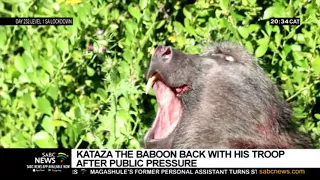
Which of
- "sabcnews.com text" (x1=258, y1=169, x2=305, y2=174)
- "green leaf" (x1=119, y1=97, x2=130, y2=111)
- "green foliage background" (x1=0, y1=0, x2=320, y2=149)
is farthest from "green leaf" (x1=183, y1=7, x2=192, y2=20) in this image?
"sabcnews.com text" (x1=258, y1=169, x2=305, y2=174)

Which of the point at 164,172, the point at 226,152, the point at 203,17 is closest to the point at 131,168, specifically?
the point at 164,172

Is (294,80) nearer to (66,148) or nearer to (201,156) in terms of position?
(201,156)

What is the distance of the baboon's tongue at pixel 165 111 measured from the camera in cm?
341

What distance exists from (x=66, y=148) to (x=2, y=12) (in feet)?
1.93

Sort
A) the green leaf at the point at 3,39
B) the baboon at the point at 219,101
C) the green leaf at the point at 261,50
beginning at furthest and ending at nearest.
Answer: the green leaf at the point at 3,39 → the green leaf at the point at 261,50 → the baboon at the point at 219,101

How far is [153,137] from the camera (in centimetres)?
343

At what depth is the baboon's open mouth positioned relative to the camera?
340 cm

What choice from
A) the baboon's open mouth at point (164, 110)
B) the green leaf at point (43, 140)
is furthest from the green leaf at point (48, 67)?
the baboon's open mouth at point (164, 110)

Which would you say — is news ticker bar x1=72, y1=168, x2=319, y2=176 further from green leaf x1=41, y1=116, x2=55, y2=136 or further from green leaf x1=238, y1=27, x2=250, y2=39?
green leaf x1=238, y1=27, x2=250, y2=39

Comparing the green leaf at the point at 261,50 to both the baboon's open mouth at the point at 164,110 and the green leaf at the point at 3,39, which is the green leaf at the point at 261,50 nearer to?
the baboon's open mouth at the point at 164,110

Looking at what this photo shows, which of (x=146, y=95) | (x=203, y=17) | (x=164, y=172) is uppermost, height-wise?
(x=203, y=17)

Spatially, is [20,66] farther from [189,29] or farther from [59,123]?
[189,29]

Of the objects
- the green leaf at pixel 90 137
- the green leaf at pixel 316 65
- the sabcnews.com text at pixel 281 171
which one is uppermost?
the green leaf at pixel 316 65

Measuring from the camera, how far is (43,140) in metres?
3.64
